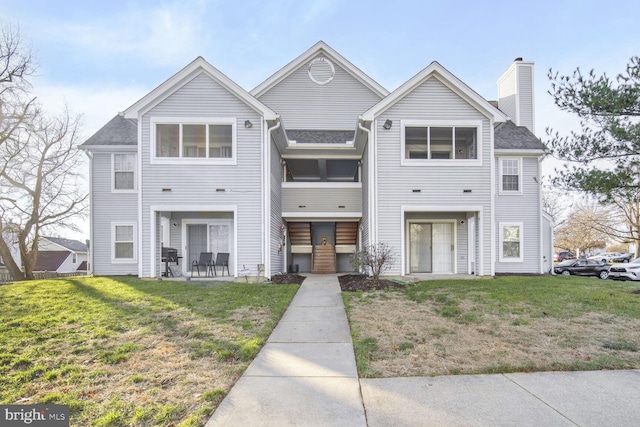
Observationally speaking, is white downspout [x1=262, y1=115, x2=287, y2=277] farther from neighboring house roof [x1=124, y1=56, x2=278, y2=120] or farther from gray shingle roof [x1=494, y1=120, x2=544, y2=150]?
gray shingle roof [x1=494, y1=120, x2=544, y2=150]

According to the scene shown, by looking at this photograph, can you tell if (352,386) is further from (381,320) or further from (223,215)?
(223,215)

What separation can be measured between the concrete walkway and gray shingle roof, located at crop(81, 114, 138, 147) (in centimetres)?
1261

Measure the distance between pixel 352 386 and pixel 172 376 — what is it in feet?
6.65

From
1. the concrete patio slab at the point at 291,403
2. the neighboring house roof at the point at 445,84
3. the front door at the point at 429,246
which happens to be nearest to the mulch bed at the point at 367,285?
the front door at the point at 429,246

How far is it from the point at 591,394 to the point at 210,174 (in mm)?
10956

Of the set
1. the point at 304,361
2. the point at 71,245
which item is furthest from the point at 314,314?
the point at 71,245

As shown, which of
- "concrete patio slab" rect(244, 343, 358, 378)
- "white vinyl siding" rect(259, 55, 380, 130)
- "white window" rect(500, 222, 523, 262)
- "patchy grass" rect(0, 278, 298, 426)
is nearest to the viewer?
"patchy grass" rect(0, 278, 298, 426)

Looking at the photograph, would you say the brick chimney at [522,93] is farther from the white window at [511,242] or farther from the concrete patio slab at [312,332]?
the concrete patio slab at [312,332]

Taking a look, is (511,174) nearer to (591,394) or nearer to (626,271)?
(626,271)

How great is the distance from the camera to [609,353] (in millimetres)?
4973

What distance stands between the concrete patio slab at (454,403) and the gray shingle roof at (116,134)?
13.8 metres

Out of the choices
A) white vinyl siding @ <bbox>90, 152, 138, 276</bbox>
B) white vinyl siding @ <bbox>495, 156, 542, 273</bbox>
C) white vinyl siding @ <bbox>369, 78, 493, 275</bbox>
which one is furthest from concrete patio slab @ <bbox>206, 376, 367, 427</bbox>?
white vinyl siding @ <bbox>495, 156, 542, 273</bbox>

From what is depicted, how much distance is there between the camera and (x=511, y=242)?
14945 millimetres

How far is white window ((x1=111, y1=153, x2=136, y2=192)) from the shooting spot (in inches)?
562
